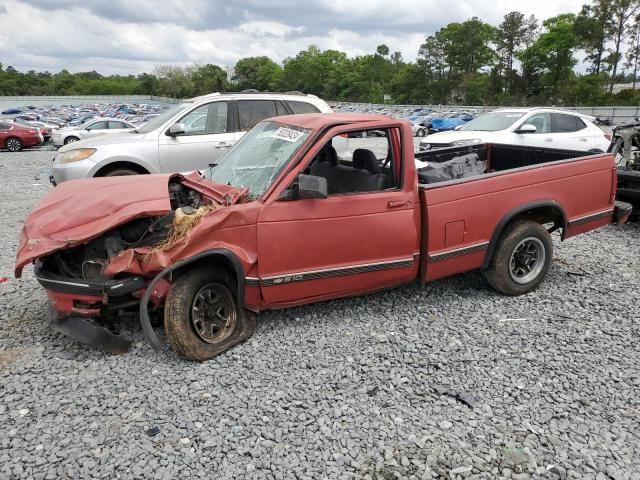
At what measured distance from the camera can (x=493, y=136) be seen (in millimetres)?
10578

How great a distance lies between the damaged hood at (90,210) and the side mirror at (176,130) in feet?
11.7

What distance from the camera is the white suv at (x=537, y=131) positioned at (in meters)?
10.7

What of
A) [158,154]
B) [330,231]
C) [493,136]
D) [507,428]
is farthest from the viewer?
[493,136]

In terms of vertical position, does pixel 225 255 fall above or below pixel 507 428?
above

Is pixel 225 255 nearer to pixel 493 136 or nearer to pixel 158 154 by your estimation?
pixel 158 154

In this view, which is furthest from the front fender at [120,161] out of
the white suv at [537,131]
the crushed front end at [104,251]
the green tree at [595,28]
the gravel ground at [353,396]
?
the green tree at [595,28]

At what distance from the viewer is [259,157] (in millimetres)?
4273

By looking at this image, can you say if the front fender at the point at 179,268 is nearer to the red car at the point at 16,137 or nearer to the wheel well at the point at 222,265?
the wheel well at the point at 222,265

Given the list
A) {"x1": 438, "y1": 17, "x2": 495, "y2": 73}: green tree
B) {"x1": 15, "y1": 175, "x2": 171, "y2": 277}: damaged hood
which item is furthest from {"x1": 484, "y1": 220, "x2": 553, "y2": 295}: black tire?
{"x1": 438, "y1": 17, "x2": 495, "y2": 73}: green tree

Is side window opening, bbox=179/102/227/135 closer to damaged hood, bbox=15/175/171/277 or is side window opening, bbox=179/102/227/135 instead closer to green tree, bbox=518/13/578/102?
damaged hood, bbox=15/175/171/277

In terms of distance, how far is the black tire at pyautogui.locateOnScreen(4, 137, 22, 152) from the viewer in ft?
72.5

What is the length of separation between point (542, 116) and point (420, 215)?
8393mm

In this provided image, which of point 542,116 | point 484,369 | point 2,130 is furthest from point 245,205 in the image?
point 2,130

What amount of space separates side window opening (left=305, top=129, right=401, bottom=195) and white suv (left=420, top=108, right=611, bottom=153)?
21.2 ft
